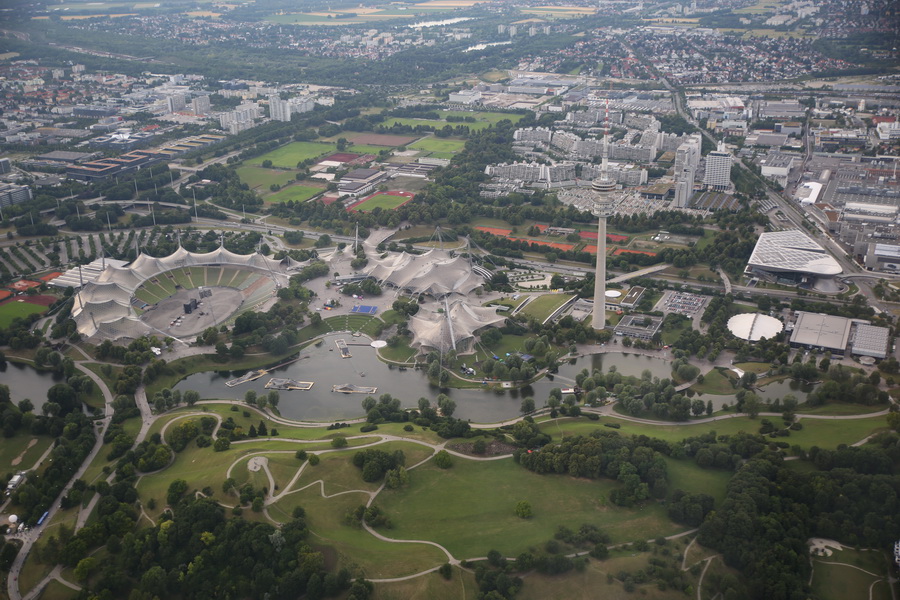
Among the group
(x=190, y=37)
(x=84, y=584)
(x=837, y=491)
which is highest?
(x=190, y=37)

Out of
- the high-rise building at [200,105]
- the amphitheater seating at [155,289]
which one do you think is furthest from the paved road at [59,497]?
the high-rise building at [200,105]

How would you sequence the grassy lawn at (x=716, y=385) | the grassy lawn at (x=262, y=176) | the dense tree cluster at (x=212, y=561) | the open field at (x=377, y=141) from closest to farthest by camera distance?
the dense tree cluster at (x=212, y=561) → the grassy lawn at (x=716, y=385) → the grassy lawn at (x=262, y=176) → the open field at (x=377, y=141)

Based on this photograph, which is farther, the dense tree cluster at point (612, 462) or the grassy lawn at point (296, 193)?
the grassy lawn at point (296, 193)

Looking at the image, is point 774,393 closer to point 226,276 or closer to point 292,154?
point 226,276

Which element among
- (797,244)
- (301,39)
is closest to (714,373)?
(797,244)

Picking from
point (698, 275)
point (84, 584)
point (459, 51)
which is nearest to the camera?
point (84, 584)

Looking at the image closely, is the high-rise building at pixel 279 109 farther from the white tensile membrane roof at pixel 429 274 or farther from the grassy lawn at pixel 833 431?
the grassy lawn at pixel 833 431

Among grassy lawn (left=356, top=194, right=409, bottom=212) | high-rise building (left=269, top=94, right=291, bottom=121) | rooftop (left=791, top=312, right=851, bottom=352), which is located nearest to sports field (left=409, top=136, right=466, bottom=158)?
grassy lawn (left=356, top=194, right=409, bottom=212)

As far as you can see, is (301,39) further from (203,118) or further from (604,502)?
(604,502)
